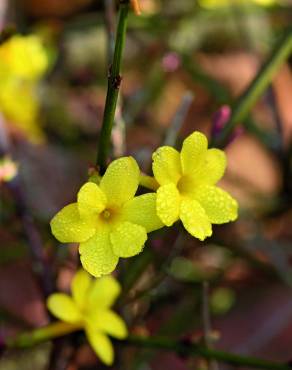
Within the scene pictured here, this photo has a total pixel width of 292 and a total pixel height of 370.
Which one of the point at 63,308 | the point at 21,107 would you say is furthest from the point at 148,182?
the point at 21,107

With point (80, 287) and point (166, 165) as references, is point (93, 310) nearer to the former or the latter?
point (80, 287)

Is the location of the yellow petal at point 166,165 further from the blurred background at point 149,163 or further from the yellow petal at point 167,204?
the blurred background at point 149,163

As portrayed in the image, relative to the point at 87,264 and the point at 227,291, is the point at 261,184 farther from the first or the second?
the point at 87,264

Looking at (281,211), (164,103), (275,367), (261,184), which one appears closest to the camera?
(275,367)

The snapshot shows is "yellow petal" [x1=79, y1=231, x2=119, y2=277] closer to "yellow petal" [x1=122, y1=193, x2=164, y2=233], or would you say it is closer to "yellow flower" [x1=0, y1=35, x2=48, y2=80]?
"yellow petal" [x1=122, y1=193, x2=164, y2=233]

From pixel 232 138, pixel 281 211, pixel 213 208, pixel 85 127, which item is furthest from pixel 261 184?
pixel 213 208

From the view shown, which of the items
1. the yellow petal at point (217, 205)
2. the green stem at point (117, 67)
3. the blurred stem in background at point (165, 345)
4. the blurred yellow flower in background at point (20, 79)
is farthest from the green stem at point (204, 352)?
the blurred yellow flower in background at point (20, 79)

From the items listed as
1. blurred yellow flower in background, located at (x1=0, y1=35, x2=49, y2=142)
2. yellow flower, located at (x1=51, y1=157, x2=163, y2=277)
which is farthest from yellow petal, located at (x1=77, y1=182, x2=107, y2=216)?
blurred yellow flower in background, located at (x1=0, y1=35, x2=49, y2=142)
